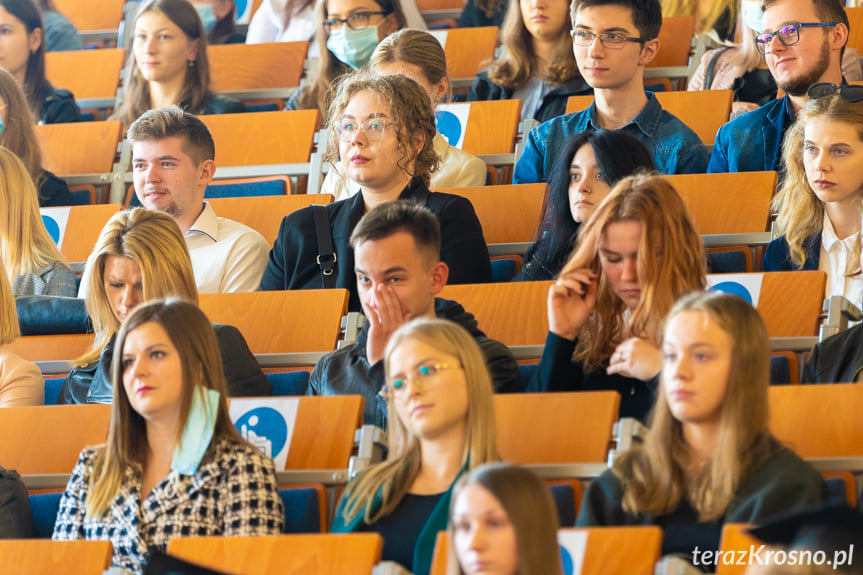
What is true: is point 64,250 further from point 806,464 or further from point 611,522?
point 806,464

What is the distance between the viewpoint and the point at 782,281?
3.17 meters

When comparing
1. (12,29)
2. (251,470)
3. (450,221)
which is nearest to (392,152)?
(450,221)

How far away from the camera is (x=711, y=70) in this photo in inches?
187

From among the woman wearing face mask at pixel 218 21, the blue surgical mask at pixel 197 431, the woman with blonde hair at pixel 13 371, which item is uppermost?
the woman wearing face mask at pixel 218 21

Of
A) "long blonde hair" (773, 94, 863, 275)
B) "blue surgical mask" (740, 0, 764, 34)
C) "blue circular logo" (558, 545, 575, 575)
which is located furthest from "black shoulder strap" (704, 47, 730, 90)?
"blue circular logo" (558, 545, 575, 575)

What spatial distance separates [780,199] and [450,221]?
887mm

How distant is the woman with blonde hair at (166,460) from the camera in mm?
2656

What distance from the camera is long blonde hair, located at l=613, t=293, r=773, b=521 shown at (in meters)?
2.33

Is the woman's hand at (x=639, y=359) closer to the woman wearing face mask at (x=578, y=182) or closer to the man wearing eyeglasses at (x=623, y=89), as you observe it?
the woman wearing face mask at (x=578, y=182)

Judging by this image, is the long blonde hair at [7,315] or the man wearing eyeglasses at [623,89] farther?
the man wearing eyeglasses at [623,89]

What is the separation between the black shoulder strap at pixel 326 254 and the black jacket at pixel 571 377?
3.07 ft

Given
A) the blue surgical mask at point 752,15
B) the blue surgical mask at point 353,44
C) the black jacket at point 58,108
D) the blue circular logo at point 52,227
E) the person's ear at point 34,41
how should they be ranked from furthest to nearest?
the person's ear at point 34,41, the black jacket at point 58,108, the blue surgical mask at point 353,44, the blue surgical mask at point 752,15, the blue circular logo at point 52,227

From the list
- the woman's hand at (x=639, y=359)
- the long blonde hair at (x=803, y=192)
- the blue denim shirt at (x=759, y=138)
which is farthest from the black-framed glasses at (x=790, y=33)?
the woman's hand at (x=639, y=359)

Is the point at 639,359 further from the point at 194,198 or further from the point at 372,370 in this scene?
the point at 194,198
